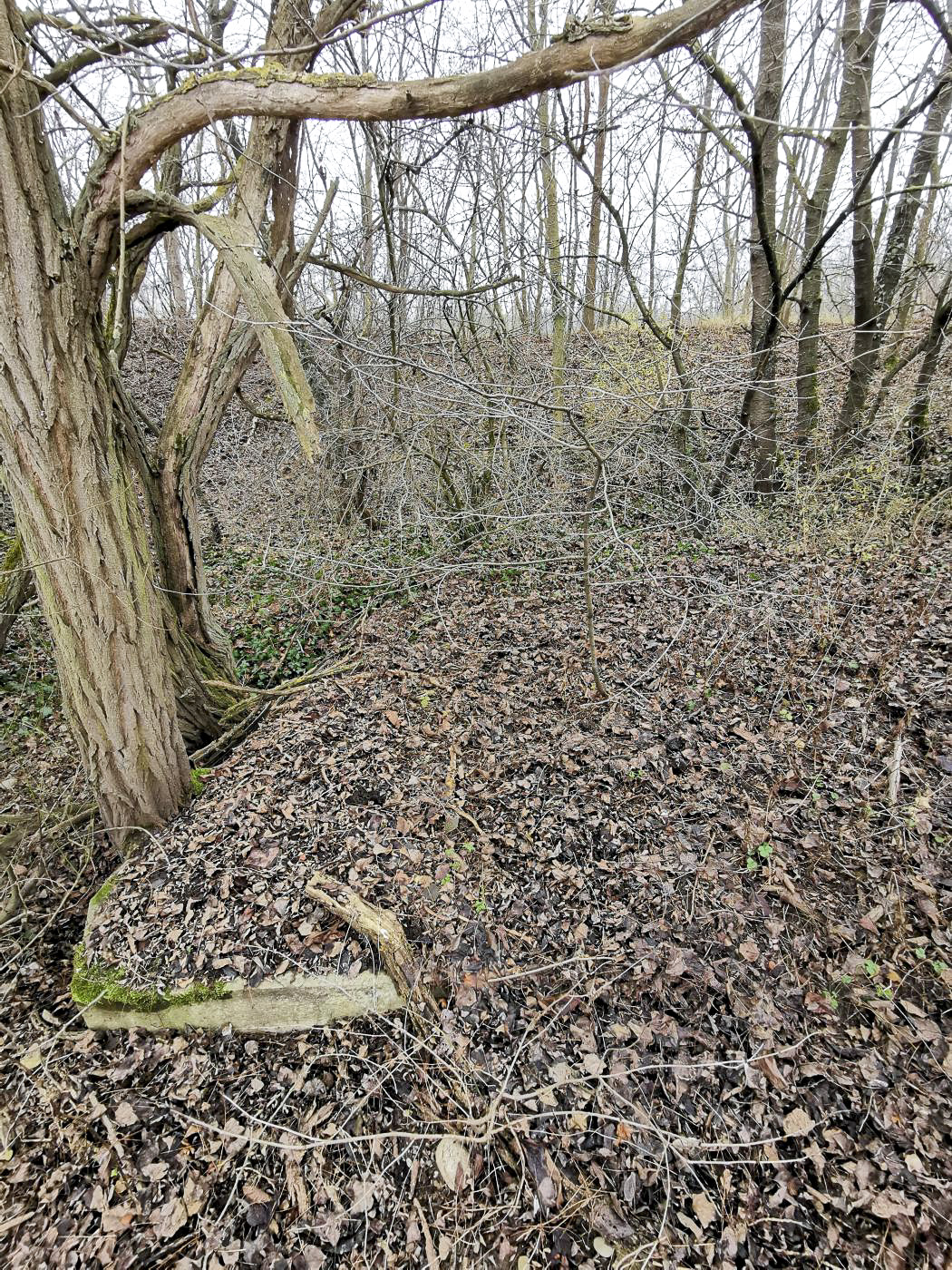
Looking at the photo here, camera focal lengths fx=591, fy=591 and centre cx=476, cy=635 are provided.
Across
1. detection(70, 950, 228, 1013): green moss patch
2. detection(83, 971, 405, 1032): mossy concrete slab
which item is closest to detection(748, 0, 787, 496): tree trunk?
detection(83, 971, 405, 1032): mossy concrete slab

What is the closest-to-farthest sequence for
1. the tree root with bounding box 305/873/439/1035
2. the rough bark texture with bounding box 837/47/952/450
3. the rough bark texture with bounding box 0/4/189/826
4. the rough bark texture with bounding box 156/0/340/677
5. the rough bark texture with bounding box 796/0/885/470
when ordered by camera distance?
1. the rough bark texture with bounding box 0/4/189/826
2. the tree root with bounding box 305/873/439/1035
3. the rough bark texture with bounding box 156/0/340/677
4. the rough bark texture with bounding box 796/0/885/470
5. the rough bark texture with bounding box 837/47/952/450

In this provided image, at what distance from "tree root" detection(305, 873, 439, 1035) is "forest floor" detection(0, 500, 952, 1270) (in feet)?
0.21

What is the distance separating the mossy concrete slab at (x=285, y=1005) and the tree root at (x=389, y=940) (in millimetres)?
55

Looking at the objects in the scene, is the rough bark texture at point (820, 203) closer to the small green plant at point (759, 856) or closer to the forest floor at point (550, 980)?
the forest floor at point (550, 980)

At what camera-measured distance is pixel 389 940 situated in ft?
7.94

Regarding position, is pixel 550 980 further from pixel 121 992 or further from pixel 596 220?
pixel 596 220

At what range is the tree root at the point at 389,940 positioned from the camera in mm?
2342

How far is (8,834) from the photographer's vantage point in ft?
10.9

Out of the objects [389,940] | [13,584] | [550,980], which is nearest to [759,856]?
[550,980]

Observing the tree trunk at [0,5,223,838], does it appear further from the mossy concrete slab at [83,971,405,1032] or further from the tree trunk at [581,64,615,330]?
the tree trunk at [581,64,615,330]

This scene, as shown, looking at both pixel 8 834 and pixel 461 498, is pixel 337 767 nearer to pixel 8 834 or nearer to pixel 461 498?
pixel 8 834

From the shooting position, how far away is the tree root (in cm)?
234

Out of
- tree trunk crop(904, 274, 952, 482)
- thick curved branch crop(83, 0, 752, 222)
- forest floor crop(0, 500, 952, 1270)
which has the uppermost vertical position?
thick curved branch crop(83, 0, 752, 222)

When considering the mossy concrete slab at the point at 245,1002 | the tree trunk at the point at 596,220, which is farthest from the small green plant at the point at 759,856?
the tree trunk at the point at 596,220
